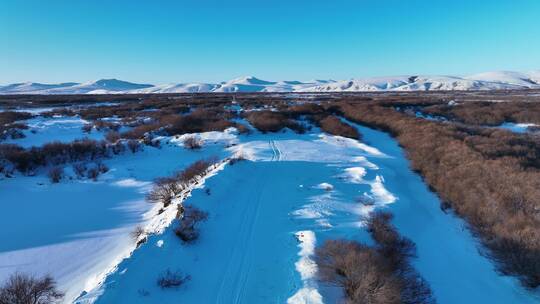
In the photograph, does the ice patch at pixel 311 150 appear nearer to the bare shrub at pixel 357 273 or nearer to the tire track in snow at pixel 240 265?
the tire track in snow at pixel 240 265

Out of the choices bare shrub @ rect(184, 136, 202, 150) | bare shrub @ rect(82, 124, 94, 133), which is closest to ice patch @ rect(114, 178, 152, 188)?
bare shrub @ rect(184, 136, 202, 150)

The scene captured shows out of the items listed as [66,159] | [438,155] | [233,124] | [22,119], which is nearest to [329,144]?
[438,155]

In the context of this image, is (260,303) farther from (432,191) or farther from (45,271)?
(432,191)

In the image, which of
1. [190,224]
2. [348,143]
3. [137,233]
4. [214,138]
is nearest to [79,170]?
[137,233]

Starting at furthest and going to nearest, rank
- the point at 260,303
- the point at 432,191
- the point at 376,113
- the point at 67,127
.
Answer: the point at 376,113 < the point at 67,127 < the point at 432,191 < the point at 260,303

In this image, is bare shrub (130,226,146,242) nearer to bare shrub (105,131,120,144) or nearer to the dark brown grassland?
the dark brown grassland
